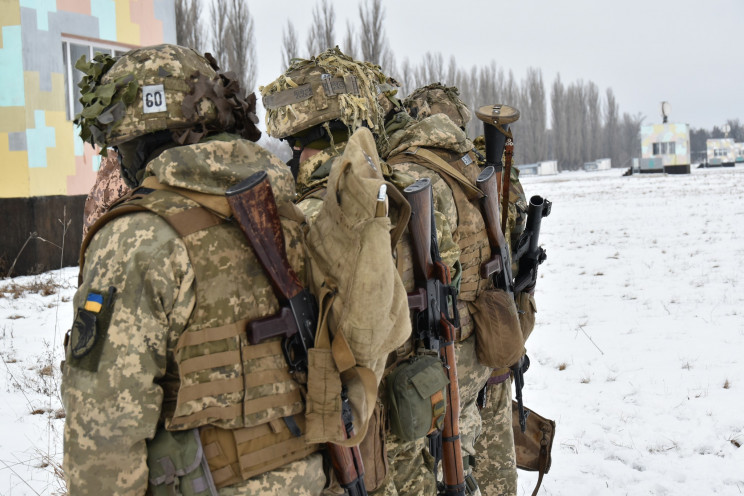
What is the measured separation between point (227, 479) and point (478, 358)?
1.55m

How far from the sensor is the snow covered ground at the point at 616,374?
12.8ft

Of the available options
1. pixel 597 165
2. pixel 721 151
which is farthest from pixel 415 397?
pixel 721 151

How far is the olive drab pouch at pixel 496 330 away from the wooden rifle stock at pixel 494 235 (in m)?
0.14

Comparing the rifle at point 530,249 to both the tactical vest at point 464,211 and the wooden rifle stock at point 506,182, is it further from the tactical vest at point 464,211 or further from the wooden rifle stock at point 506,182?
Result: the tactical vest at point 464,211

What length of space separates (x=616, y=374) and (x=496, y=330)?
10.5ft

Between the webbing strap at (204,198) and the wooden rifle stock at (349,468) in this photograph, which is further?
the wooden rifle stock at (349,468)

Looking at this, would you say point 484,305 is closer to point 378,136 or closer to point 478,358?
point 478,358

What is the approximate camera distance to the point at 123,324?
4.70 ft

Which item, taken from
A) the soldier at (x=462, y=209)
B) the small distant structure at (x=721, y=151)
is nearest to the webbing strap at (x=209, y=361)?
the soldier at (x=462, y=209)

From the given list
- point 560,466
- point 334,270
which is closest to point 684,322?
point 560,466

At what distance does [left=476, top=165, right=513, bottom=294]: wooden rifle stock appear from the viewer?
9.14ft

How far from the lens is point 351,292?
5.14 ft

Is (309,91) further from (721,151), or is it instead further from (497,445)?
(721,151)

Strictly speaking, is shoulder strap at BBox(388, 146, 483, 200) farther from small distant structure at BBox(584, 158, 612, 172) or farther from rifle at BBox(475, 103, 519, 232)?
small distant structure at BBox(584, 158, 612, 172)
